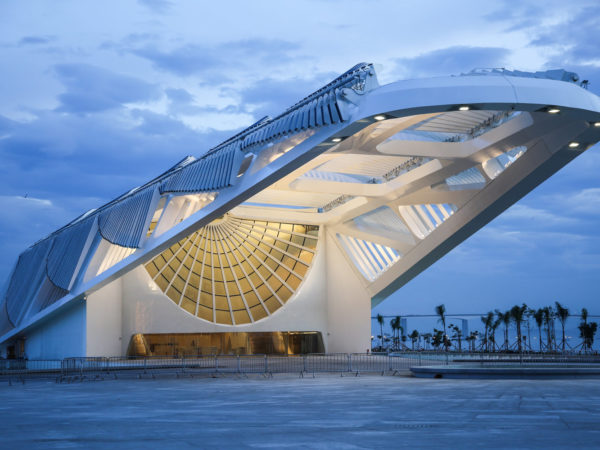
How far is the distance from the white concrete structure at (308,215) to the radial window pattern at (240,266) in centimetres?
8

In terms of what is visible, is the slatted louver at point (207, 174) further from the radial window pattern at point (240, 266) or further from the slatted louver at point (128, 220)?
the radial window pattern at point (240, 266)

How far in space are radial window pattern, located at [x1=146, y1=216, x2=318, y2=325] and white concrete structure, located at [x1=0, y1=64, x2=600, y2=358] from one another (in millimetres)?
84

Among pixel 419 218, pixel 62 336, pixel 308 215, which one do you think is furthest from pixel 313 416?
pixel 308 215

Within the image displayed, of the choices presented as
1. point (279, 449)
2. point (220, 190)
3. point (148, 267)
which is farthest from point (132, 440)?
point (148, 267)

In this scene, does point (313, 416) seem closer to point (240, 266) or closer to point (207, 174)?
point (207, 174)

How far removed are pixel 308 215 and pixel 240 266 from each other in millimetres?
6235

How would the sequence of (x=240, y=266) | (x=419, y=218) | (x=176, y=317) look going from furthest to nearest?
1. (x=240, y=266)
2. (x=176, y=317)
3. (x=419, y=218)

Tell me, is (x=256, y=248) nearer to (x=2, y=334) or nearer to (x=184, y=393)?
(x=2, y=334)

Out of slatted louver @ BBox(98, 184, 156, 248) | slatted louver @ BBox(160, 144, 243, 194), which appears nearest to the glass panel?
slatted louver @ BBox(98, 184, 156, 248)

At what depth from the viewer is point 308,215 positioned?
4122 cm

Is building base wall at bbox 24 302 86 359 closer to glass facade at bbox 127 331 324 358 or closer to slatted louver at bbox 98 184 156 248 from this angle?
glass facade at bbox 127 331 324 358

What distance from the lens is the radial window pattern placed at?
140 feet

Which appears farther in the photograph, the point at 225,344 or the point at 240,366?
the point at 225,344

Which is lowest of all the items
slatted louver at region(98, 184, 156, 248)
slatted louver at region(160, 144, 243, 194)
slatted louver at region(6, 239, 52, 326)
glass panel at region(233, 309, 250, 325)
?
glass panel at region(233, 309, 250, 325)
